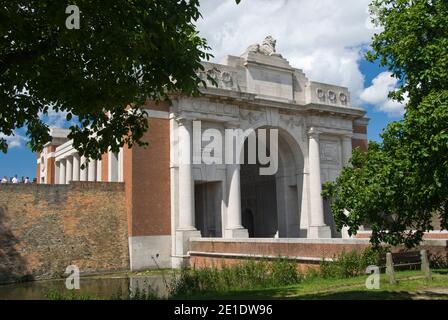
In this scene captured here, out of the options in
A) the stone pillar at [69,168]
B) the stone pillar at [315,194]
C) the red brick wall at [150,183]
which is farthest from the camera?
the stone pillar at [69,168]

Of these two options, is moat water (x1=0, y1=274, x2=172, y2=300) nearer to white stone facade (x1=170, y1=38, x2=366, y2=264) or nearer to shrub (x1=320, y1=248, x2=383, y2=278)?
white stone facade (x1=170, y1=38, x2=366, y2=264)

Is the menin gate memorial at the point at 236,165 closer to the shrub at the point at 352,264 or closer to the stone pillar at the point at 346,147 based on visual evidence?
the stone pillar at the point at 346,147

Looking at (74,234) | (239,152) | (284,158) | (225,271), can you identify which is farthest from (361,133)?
(225,271)

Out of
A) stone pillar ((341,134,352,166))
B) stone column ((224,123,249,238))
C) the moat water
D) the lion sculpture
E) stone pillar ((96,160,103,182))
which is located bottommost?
the moat water

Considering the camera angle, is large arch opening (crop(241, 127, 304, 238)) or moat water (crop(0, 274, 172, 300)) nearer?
moat water (crop(0, 274, 172, 300))

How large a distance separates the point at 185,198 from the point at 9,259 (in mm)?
9116

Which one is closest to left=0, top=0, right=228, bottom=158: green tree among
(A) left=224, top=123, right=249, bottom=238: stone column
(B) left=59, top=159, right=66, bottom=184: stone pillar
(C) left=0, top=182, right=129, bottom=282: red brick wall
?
(C) left=0, top=182, right=129, bottom=282: red brick wall

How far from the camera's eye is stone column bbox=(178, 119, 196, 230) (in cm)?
2609

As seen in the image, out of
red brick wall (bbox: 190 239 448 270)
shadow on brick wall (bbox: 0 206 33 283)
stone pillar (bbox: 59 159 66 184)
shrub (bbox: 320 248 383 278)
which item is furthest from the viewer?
stone pillar (bbox: 59 159 66 184)

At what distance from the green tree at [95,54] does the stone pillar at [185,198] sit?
54.5ft

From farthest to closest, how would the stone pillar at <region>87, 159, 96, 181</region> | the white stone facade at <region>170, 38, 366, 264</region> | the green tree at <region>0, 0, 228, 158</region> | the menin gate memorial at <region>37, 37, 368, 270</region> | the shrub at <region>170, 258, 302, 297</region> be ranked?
the stone pillar at <region>87, 159, 96, 181</region>
the white stone facade at <region>170, 38, 366, 264</region>
the menin gate memorial at <region>37, 37, 368, 270</region>
the shrub at <region>170, 258, 302, 297</region>
the green tree at <region>0, 0, 228, 158</region>

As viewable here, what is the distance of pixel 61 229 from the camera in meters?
24.0

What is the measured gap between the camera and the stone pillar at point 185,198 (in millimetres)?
25688

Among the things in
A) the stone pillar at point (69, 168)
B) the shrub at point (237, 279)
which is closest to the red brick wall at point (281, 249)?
the shrub at point (237, 279)
